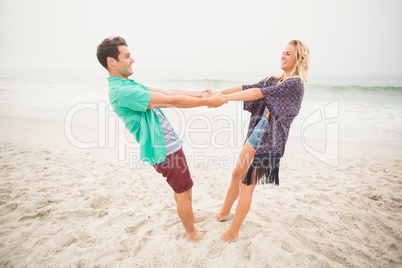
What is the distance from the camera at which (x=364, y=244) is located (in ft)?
8.17

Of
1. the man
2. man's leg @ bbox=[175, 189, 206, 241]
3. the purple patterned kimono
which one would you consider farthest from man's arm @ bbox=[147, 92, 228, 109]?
man's leg @ bbox=[175, 189, 206, 241]

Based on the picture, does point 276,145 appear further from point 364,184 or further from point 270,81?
point 364,184

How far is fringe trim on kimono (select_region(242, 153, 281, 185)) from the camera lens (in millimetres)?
2182

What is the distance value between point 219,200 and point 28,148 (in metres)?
5.30

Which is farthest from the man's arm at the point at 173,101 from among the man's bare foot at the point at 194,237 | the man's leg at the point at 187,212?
the man's bare foot at the point at 194,237

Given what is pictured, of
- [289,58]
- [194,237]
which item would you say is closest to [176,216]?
[194,237]

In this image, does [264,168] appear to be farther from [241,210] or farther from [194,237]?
[194,237]

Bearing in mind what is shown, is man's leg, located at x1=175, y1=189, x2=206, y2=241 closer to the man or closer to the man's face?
the man

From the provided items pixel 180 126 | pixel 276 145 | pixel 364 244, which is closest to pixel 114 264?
pixel 276 145

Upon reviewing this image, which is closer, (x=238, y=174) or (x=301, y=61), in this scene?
(x=301, y=61)

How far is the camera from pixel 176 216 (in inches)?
117

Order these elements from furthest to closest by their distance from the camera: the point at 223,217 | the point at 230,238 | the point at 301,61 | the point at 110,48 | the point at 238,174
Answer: the point at 223,217 → the point at 238,174 → the point at 230,238 → the point at 301,61 → the point at 110,48

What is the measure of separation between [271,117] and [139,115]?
142 centimetres

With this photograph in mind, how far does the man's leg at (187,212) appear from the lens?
2.27 metres
